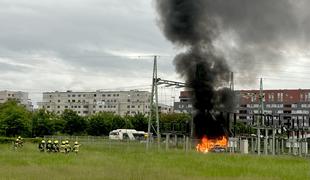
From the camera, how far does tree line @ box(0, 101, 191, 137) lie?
297ft

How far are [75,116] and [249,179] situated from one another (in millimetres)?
83987

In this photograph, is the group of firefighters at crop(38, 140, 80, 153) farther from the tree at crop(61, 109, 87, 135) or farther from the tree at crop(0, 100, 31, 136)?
the tree at crop(61, 109, 87, 135)

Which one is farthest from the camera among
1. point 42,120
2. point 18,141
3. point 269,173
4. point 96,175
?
point 42,120

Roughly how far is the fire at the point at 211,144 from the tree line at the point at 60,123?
1608 centimetres

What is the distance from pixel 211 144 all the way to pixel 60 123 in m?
47.7

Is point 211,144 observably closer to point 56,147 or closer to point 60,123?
point 56,147

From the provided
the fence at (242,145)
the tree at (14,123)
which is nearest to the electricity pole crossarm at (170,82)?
the fence at (242,145)

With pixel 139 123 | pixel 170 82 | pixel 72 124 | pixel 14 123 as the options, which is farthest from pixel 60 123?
pixel 170 82

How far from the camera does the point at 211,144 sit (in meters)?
63.4

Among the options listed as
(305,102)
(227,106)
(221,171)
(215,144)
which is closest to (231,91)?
(227,106)

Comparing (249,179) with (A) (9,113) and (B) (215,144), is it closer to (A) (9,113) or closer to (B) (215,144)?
(B) (215,144)

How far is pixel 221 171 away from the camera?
2844cm

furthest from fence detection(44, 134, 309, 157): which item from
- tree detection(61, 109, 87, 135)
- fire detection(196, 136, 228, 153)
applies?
tree detection(61, 109, 87, 135)

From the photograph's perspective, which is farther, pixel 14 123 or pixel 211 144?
pixel 14 123
